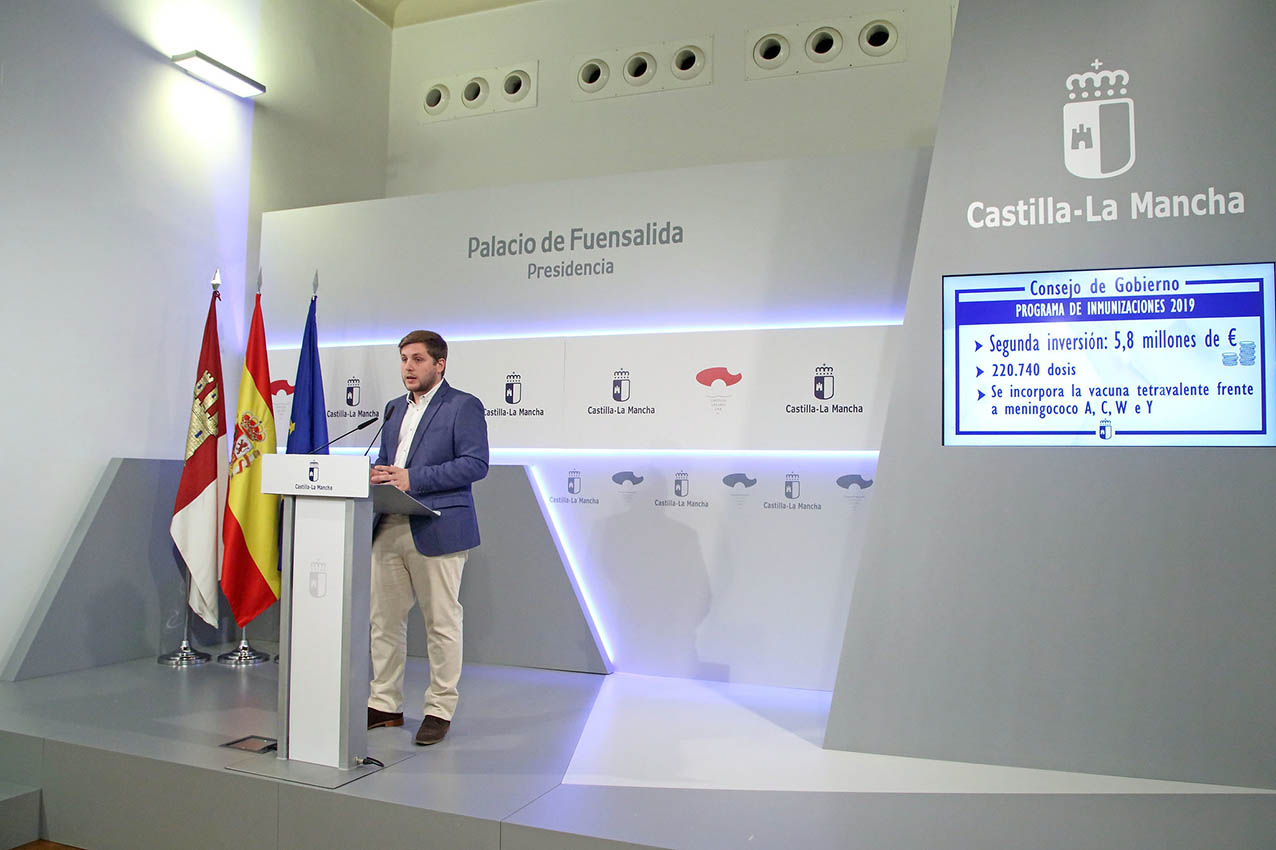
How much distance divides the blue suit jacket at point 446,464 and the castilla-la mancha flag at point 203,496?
1.61 metres

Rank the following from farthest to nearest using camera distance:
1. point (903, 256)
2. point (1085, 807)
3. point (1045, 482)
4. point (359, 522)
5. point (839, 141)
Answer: point (839, 141)
point (903, 256)
point (1045, 482)
point (359, 522)
point (1085, 807)

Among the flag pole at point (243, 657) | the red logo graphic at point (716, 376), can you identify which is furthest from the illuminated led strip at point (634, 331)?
the flag pole at point (243, 657)

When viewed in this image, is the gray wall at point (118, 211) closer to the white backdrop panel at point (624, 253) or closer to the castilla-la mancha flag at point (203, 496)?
the castilla-la mancha flag at point (203, 496)

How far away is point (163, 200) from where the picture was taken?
475cm

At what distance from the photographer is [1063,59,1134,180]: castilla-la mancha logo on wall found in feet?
10.0

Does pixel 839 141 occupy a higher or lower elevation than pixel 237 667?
higher

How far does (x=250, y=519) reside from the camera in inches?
178

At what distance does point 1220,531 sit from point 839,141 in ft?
10.1

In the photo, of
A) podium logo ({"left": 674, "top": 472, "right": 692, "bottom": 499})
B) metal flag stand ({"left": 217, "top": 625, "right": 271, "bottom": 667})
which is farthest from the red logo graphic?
metal flag stand ({"left": 217, "top": 625, "right": 271, "bottom": 667})

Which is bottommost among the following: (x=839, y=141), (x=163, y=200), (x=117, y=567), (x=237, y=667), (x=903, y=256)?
(x=237, y=667)

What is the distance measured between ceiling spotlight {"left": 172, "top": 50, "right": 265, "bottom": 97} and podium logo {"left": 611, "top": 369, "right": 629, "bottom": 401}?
2.55 meters

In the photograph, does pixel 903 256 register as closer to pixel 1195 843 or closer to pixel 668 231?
pixel 668 231

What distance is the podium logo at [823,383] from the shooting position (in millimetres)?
4168

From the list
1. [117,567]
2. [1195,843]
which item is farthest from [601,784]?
[117,567]
